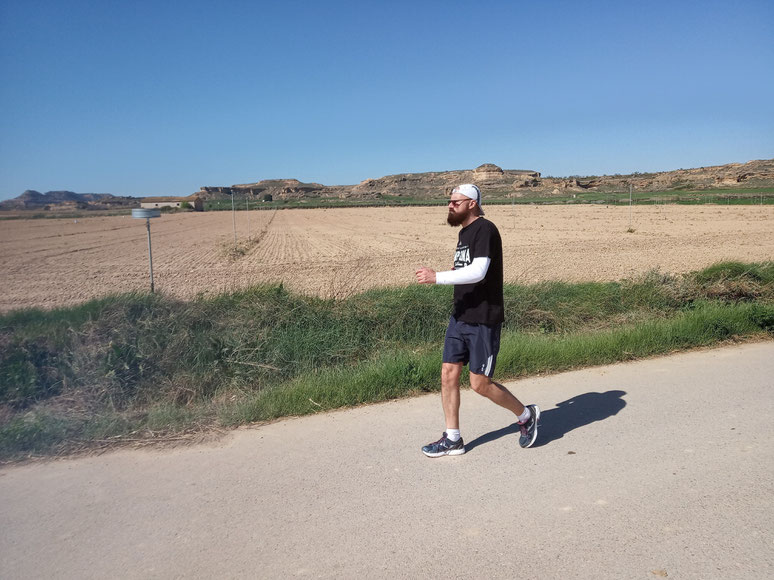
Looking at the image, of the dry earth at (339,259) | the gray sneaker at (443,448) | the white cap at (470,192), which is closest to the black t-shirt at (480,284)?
the white cap at (470,192)

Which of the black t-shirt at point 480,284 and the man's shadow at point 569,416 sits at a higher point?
the black t-shirt at point 480,284

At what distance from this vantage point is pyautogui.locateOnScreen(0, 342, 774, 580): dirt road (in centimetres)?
309

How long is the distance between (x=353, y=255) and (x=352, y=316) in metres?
16.3

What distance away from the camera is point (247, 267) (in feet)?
67.7

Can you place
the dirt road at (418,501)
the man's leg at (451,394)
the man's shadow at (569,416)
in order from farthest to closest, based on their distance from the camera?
the man's shadow at (569,416), the man's leg at (451,394), the dirt road at (418,501)

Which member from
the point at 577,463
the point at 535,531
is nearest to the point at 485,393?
the point at 577,463

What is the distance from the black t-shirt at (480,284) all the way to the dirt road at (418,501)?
1.04 metres

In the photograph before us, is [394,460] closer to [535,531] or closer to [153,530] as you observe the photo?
[535,531]

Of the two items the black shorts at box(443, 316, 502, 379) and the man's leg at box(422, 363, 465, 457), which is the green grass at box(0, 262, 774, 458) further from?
the black shorts at box(443, 316, 502, 379)

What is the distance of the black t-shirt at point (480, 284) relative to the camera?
4223mm

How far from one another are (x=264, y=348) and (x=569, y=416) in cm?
329

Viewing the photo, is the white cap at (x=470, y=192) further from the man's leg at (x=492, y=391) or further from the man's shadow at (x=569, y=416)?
the man's shadow at (x=569, y=416)

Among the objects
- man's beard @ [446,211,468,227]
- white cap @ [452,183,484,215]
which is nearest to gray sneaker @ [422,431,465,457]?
man's beard @ [446,211,468,227]

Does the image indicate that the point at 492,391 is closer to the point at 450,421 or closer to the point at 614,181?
the point at 450,421
